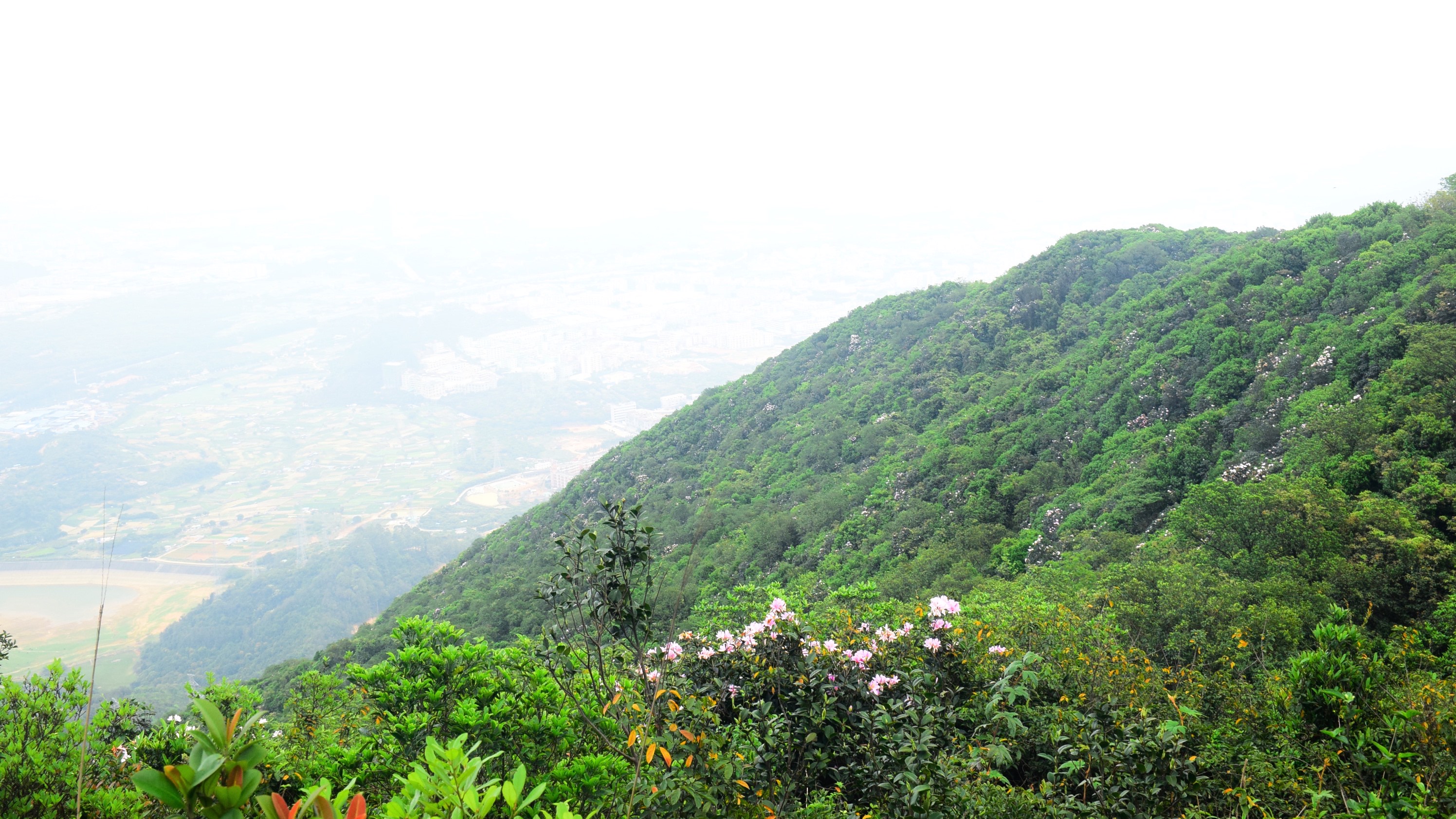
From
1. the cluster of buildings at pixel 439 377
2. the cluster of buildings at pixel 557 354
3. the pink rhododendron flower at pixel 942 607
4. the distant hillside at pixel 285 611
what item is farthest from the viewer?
the cluster of buildings at pixel 557 354

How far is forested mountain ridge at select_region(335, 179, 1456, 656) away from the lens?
9.61 metres

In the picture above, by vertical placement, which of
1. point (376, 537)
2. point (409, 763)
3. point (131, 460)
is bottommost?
point (376, 537)

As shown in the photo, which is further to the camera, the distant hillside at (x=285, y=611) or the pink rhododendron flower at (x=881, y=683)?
the distant hillside at (x=285, y=611)

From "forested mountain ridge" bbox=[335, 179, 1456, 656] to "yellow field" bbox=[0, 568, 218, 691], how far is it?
41.8 m

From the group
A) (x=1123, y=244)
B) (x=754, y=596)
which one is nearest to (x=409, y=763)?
(x=754, y=596)

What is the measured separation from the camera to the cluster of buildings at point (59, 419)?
137 metres

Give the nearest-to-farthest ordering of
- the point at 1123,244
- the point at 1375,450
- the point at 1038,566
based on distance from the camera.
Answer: the point at 1375,450 → the point at 1038,566 → the point at 1123,244

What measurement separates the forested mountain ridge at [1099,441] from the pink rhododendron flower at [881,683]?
1588 millimetres

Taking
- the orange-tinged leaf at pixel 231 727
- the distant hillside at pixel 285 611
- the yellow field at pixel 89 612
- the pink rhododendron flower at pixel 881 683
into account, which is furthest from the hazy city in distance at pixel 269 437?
the orange-tinged leaf at pixel 231 727

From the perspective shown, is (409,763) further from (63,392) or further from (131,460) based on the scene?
(63,392)

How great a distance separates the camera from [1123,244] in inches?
1177

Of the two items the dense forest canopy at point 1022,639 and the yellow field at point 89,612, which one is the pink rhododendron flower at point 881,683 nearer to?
the dense forest canopy at point 1022,639

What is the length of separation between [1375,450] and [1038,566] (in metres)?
5.04

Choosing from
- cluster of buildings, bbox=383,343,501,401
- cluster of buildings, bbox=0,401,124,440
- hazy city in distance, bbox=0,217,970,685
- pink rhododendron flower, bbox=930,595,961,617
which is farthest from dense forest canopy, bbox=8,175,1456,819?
cluster of buildings, bbox=0,401,124,440
